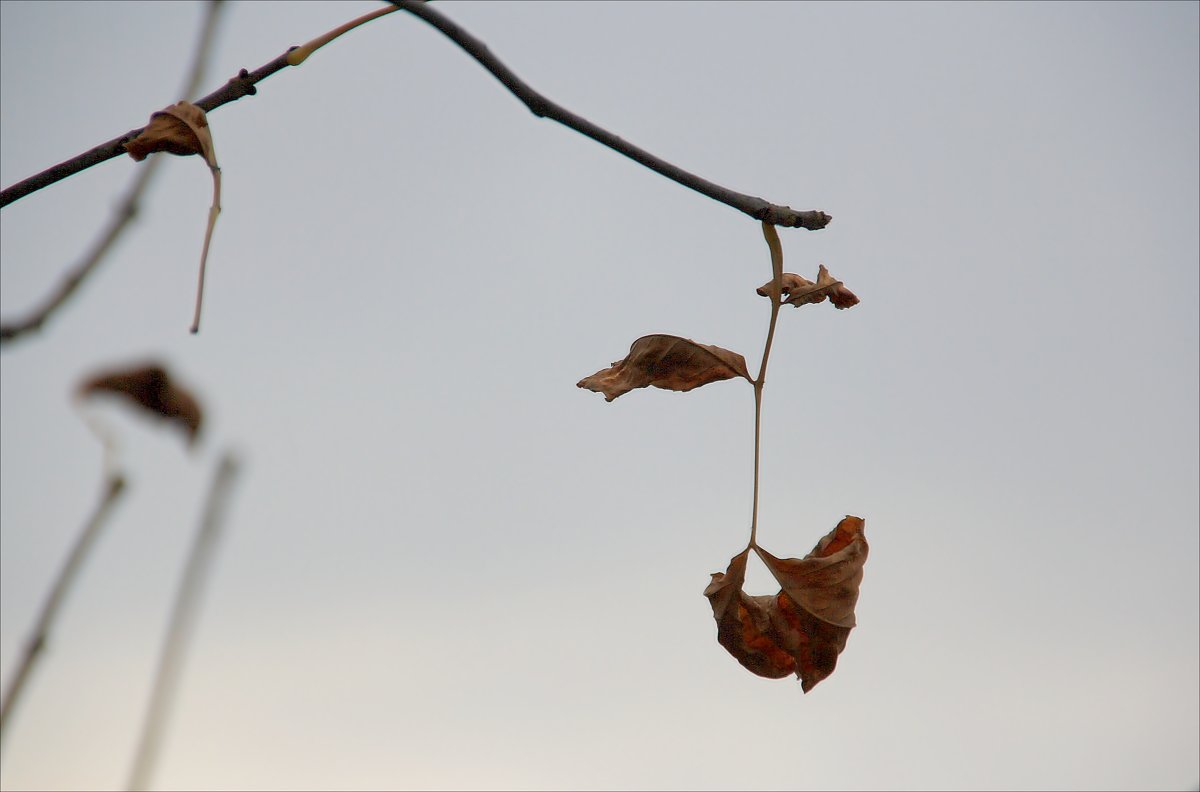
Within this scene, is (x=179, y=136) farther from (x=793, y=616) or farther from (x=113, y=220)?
(x=793, y=616)

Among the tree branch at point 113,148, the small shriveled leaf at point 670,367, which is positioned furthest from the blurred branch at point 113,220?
the small shriveled leaf at point 670,367

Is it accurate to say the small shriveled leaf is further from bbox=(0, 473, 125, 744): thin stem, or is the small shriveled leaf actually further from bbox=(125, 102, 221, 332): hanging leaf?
bbox=(0, 473, 125, 744): thin stem

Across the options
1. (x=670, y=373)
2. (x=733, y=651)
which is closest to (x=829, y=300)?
(x=670, y=373)

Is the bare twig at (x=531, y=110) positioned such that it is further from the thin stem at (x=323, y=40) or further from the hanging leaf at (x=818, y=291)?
the hanging leaf at (x=818, y=291)

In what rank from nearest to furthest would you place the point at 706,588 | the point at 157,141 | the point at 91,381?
the point at 91,381, the point at 157,141, the point at 706,588

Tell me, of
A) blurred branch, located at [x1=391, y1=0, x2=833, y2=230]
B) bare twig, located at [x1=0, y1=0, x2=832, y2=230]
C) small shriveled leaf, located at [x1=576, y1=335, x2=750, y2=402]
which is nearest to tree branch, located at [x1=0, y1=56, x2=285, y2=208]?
bare twig, located at [x1=0, y1=0, x2=832, y2=230]

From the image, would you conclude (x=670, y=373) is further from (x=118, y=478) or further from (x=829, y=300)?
(x=118, y=478)

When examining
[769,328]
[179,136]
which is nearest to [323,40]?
[179,136]
